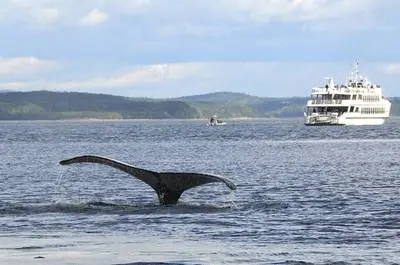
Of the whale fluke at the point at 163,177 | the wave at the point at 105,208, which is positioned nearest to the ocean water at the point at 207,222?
the wave at the point at 105,208

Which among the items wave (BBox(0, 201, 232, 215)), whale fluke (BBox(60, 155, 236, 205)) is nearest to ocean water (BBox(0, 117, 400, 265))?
wave (BBox(0, 201, 232, 215))

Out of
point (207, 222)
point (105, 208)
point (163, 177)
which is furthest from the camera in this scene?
point (105, 208)

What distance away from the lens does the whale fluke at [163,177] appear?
3203 centimetres

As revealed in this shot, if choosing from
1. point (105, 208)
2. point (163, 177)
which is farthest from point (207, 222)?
point (105, 208)

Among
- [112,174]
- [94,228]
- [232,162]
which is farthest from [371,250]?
[232,162]

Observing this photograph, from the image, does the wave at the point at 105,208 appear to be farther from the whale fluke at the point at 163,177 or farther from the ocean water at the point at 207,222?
the whale fluke at the point at 163,177

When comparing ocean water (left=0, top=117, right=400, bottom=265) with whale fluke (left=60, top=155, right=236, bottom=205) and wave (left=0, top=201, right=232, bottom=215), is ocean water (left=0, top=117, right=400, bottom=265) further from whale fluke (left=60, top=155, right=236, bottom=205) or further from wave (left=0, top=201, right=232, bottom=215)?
whale fluke (left=60, top=155, right=236, bottom=205)

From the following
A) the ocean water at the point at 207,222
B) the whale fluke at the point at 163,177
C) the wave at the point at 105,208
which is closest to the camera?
the ocean water at the point at 207,222

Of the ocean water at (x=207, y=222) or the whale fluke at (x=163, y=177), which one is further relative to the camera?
the whale fluke at (x=163, y=177)

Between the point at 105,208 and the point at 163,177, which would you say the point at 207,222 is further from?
the point at 105,208

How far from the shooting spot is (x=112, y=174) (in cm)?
6259

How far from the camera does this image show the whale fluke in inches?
1261

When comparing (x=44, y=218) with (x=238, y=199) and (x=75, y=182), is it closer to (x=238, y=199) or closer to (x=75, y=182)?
(x=238, y=199)

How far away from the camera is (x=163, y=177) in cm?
3316
